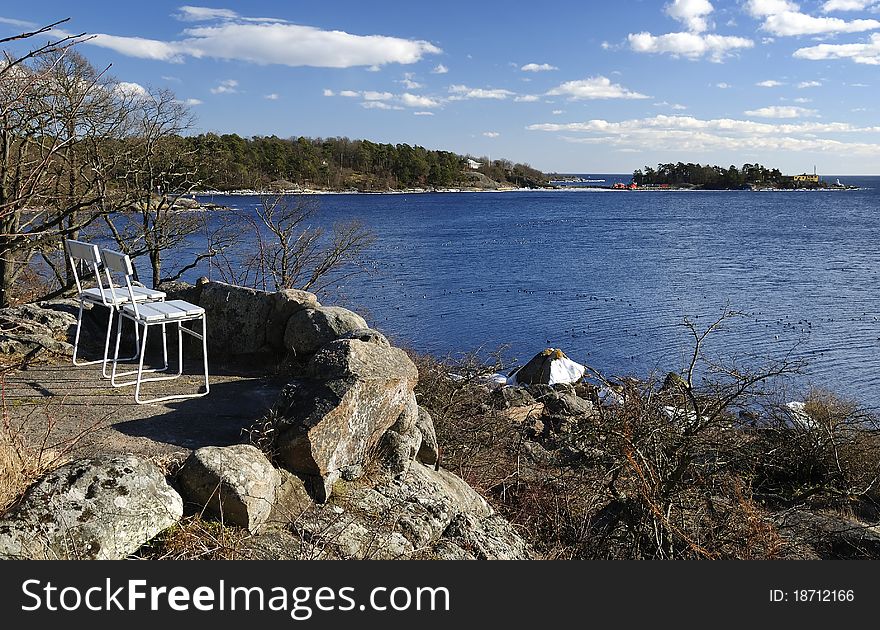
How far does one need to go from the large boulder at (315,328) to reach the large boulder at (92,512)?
3405 mm

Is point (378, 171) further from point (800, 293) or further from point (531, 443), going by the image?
point (531, 443)

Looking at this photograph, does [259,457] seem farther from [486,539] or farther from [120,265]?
[120,265]

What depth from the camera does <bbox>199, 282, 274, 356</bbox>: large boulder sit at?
368 inches

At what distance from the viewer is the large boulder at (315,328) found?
8.77 meters

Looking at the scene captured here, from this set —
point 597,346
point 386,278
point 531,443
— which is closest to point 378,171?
point 386,278

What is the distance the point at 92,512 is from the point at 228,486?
86cm

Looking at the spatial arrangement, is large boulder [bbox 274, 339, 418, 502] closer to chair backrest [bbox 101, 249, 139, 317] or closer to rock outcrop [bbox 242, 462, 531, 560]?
rock outcrop [bbox 242, 462, 531, 560]

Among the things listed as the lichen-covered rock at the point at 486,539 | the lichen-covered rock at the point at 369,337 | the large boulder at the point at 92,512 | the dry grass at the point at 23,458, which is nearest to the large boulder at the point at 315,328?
the lichen-covered rock at the point at 369,337

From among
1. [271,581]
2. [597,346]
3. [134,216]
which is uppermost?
[134,216]

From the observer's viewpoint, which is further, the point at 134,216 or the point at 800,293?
the point at 800,293

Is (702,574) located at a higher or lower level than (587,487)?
higher

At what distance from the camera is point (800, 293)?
114 feet

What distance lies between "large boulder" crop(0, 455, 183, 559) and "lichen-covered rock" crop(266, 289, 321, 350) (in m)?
3.82

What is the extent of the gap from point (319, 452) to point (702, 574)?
→ 289 cm
